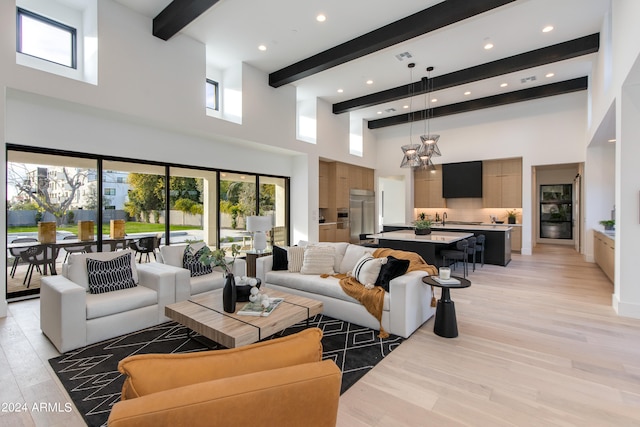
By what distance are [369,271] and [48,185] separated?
501cm

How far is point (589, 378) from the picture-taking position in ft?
8.24

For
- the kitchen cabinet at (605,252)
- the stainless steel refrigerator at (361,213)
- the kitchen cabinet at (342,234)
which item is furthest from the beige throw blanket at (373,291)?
the stainless steel refrigerator at (361,213)

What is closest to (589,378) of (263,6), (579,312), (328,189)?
(579,312)

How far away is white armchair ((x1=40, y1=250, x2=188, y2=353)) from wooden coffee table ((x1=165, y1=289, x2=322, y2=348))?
25.4 inches

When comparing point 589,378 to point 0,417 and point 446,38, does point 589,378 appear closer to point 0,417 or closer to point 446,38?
point 0,417

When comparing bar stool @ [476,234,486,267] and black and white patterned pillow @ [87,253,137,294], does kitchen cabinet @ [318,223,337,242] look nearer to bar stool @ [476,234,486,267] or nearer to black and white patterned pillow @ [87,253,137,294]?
bar stool @ [476,234,486,267]

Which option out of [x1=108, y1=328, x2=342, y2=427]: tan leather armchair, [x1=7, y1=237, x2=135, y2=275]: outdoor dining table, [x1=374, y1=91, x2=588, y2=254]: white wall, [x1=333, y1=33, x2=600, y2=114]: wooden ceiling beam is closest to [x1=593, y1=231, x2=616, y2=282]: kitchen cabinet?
[x1=374, y1=91, x2=588, y2=254]: white wall

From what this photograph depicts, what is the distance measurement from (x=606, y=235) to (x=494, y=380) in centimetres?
505

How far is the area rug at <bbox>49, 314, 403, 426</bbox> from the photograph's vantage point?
89.2 inches

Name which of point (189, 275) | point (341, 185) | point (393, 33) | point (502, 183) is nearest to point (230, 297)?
point (189, 275)

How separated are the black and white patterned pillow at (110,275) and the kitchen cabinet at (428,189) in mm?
8962

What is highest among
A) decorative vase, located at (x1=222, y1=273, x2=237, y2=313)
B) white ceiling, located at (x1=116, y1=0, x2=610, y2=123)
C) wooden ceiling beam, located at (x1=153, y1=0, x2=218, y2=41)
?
white ceiling, located at (x1=116, y1=0, x2=610, y2=123)

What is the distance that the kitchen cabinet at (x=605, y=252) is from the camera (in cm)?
530

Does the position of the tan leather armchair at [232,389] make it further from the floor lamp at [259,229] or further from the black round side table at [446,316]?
the floor lamp at [259,229]
